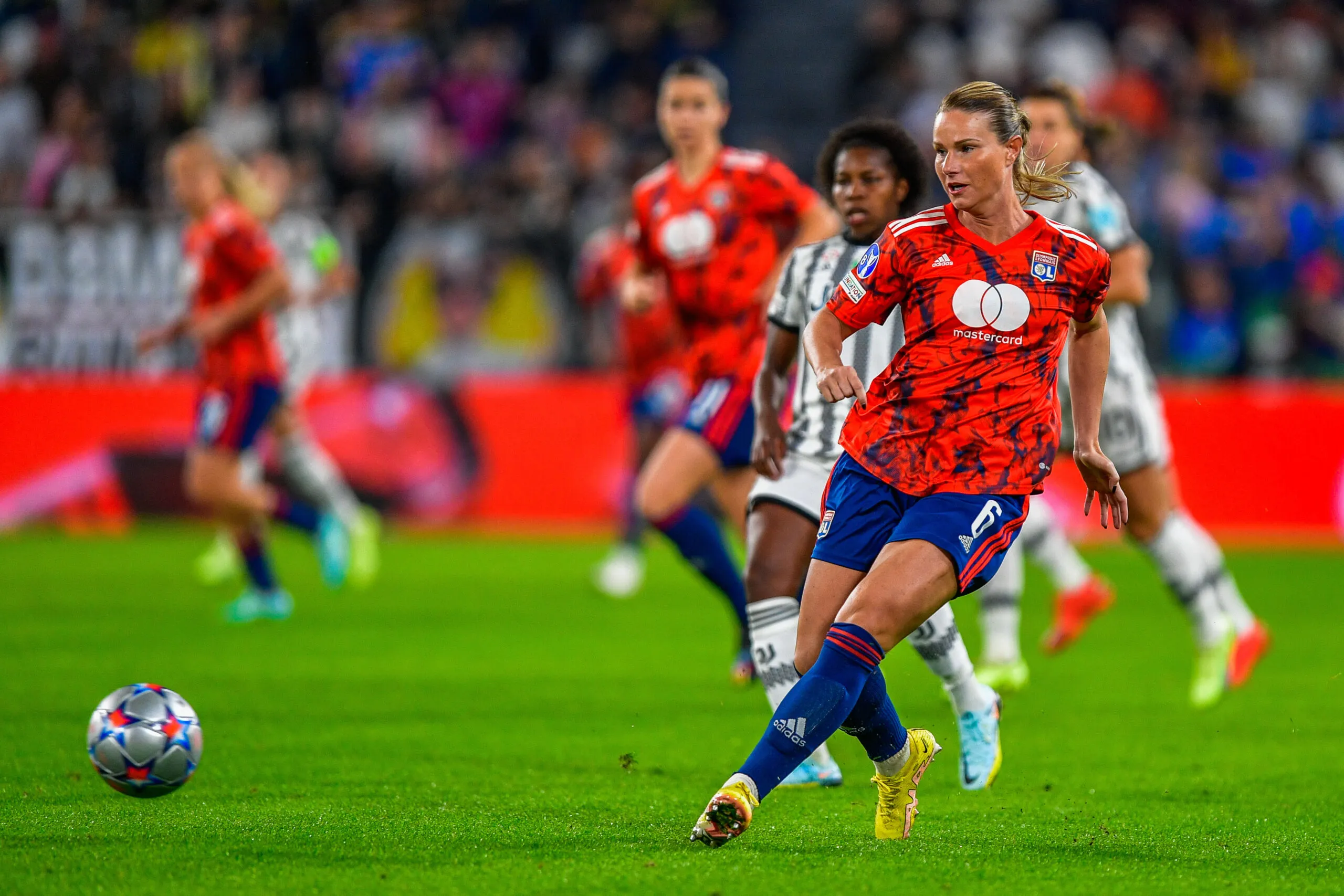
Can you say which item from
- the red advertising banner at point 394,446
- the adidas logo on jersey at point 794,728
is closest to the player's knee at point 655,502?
the adidas logo on jersey at point 794,728

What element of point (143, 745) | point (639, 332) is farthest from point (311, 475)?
point (143, 745)

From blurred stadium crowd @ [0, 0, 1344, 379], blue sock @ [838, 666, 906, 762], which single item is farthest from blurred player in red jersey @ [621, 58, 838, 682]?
blurred stadium crowd @ [0, 0, 1344, 379]

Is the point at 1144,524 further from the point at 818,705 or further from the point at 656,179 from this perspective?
the point at 818,705

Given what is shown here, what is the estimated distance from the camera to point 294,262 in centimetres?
1647

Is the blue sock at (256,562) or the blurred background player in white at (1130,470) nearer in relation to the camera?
the blurred background player in white at (1130,470)

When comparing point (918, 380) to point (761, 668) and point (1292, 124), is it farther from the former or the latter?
point (1292, 124)

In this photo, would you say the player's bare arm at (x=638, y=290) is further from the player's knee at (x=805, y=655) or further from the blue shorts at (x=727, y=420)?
the player's knee at (x=805, y=655)

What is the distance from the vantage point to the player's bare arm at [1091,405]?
4.98 metres

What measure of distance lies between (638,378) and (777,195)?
14.4 ft

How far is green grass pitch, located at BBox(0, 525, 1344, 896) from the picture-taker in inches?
181

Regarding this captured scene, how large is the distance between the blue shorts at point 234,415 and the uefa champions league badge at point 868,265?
6.34 meters

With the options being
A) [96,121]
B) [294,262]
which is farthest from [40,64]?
[294,262]

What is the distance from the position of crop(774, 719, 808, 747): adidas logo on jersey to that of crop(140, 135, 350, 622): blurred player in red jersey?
251 inches

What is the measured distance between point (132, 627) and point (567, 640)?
245cm
